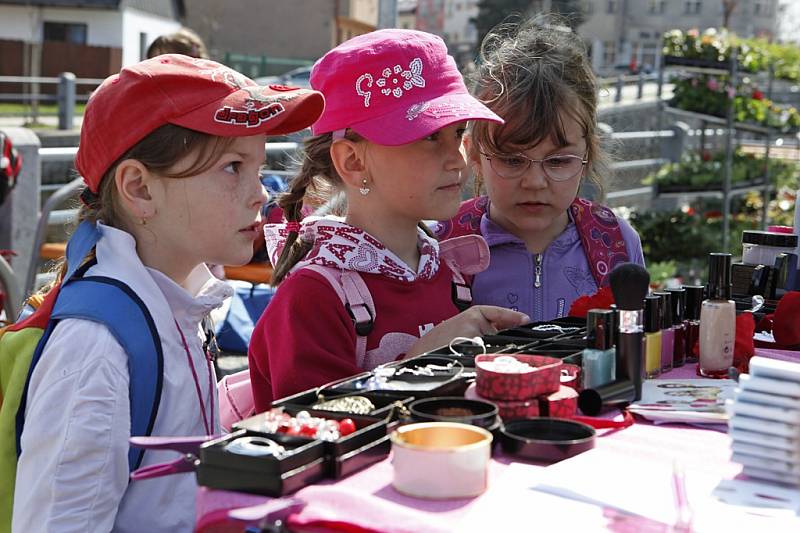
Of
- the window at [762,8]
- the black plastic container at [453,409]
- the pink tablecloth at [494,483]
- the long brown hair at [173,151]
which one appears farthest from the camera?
the window at [762,8]

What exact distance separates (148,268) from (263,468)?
1.10 metres

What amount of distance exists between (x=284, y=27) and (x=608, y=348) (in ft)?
178

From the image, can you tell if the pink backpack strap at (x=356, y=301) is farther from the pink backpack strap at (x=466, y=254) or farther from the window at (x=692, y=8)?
the window at (x=692, y=8)

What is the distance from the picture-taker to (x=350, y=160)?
120 inches

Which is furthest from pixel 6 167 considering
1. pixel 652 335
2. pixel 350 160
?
pixel 652 335

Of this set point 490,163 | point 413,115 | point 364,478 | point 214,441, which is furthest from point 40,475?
point 490,163

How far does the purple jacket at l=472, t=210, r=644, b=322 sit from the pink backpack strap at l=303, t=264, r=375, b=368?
0.68 m

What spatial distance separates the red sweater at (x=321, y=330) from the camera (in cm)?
260

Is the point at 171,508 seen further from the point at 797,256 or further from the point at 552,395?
the point at 797,256

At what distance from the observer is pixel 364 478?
1670 mm

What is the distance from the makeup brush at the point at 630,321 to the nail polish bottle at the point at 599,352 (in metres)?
0.02

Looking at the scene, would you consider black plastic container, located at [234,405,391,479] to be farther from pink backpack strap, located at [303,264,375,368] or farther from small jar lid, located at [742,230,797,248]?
small jar lid, located at [742,230,797,248]

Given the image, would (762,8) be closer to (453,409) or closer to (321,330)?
(321,330)

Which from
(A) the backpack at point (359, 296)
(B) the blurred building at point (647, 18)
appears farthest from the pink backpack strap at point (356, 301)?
(B) the blurred building at point (647, 18)
